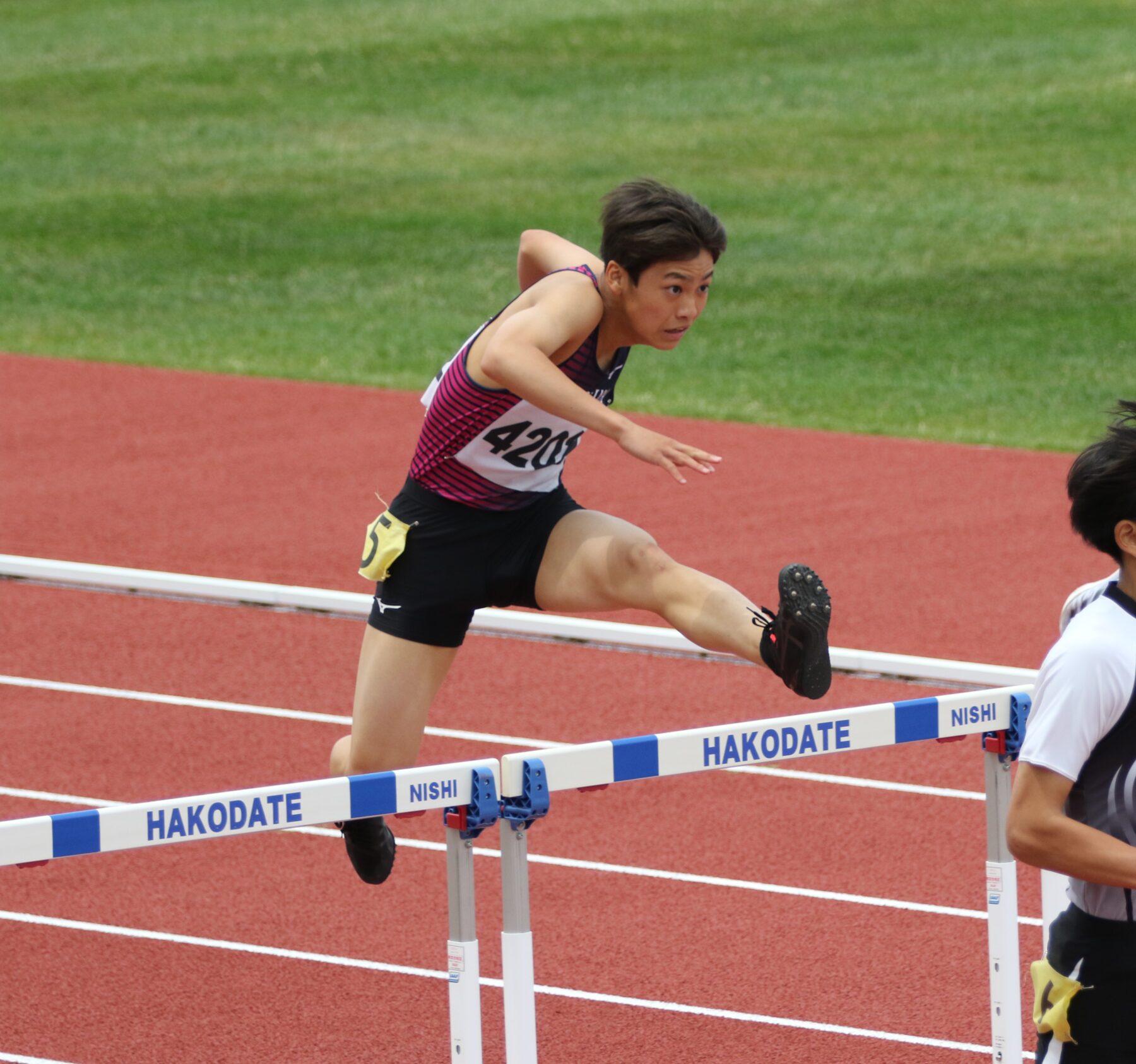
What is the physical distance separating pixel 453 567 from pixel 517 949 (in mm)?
1285

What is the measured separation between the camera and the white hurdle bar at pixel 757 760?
4215 millimetres

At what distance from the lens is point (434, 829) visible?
724cm

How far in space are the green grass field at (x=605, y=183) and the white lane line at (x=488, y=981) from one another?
8.67 m

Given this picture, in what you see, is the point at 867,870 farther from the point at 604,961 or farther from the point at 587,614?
the point at 587,614

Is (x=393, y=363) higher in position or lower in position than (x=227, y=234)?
lower

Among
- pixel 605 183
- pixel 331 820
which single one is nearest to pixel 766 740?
pixel 331 820

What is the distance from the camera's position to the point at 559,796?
296 inches

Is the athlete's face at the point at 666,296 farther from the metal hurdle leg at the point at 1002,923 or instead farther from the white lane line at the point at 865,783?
the white lane line at the point at 865,783

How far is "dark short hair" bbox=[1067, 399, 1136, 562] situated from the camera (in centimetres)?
336

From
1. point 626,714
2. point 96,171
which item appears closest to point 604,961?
point 626,714

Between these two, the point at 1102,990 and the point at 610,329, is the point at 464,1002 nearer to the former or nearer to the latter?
the point at 1102,990

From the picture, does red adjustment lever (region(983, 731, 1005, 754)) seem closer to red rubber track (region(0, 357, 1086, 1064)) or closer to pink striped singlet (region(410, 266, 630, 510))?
red rubber track (region(0, 357, 1086, 1064))

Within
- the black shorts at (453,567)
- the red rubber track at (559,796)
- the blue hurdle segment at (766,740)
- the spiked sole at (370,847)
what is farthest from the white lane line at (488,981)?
the blue hurdle segment at (766,740)

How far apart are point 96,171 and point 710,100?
7.83m
